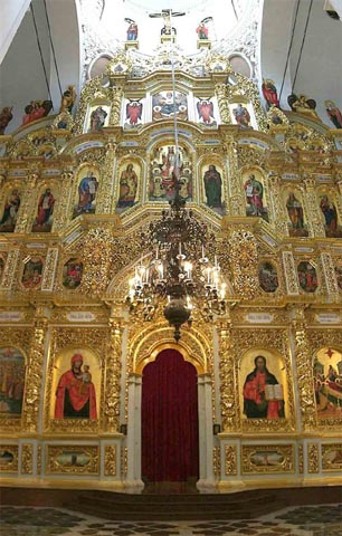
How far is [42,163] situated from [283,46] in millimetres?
7569

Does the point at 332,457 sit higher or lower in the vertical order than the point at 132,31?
lower

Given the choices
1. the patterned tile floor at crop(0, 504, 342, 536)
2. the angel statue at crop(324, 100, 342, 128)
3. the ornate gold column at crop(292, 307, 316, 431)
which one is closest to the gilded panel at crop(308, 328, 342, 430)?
the ornate gold column at crop(292, 307, 316, 431)

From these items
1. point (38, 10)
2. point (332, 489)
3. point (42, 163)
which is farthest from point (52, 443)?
point (38, 10)

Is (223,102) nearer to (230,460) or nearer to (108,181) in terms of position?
(108,181)

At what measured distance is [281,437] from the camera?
8.37 metres

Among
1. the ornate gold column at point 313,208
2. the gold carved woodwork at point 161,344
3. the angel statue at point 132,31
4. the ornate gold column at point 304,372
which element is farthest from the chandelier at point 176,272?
the angel statue at point 132,31

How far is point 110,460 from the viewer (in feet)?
26.6

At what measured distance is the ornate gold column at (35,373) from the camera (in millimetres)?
8242

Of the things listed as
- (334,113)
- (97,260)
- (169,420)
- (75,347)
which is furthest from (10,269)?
(334,113)

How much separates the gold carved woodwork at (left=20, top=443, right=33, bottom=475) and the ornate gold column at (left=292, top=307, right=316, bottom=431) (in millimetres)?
5008

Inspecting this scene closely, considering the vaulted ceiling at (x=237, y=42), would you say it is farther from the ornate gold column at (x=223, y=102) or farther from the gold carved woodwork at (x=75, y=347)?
the gold carved woodwork at (x=75, y=347)

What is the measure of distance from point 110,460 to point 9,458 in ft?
6.03

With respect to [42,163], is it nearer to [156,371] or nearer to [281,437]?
[156,371]

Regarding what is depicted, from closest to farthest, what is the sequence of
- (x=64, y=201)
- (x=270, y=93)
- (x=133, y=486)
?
(x=133, y=486)
(x=64, y=201)
(x=270, y=93)
